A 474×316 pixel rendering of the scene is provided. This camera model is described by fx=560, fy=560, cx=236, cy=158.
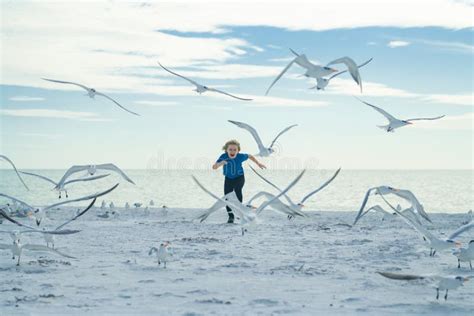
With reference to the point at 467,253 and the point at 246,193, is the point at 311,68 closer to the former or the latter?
the point at 467,253

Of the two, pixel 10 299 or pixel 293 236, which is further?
pixel 293 236

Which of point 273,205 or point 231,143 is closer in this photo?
point 273,205

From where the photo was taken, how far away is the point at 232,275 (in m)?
7.13

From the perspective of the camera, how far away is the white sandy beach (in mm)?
5758

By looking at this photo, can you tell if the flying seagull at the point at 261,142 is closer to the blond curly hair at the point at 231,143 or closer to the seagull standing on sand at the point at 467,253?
the blond curly hair at the point at 231,143

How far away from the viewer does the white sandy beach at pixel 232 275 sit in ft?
18.9

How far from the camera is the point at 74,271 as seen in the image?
7.39 m

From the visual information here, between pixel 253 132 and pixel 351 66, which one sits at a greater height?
pixel 351 66

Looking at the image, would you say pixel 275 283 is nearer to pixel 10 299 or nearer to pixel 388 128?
pixel 10 299

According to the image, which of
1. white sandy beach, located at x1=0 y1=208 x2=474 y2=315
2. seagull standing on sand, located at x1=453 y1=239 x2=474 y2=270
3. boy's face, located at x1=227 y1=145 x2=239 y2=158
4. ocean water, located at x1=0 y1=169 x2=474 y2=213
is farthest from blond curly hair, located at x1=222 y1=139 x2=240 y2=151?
ocean water, located at x1=0 y1=169 x2=474 y2=213

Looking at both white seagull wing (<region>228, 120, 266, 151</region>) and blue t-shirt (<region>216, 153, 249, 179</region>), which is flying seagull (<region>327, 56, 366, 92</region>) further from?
blue t-shirt (<region>216, 153, 249, 179</region>)

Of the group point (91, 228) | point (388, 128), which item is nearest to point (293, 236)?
point (388, 128)

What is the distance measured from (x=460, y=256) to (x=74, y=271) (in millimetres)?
5101

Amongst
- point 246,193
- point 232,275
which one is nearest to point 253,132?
point 232,275
